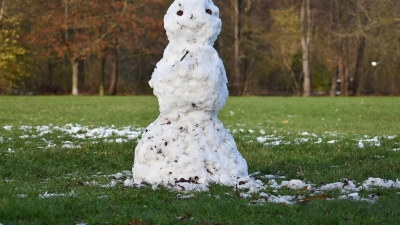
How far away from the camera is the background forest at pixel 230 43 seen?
44562 mm

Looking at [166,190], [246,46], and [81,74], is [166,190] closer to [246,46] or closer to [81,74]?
[246,46]

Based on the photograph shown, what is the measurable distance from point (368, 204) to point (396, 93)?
43012mm

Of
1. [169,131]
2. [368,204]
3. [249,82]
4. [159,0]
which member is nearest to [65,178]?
[169,131]

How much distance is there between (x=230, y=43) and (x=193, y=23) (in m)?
43.6

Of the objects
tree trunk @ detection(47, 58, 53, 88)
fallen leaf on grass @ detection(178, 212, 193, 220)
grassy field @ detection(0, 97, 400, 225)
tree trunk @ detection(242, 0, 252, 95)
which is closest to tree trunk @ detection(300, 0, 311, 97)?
tree trunk @ detection(242, 0, 252, 95)

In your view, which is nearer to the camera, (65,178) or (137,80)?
(65,178)

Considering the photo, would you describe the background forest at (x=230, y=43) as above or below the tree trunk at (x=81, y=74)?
above

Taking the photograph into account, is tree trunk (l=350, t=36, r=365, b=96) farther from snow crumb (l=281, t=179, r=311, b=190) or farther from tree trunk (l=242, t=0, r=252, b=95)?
snow crumb (l=281, t=179, r=311, b=190)

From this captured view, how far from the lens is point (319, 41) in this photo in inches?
1912

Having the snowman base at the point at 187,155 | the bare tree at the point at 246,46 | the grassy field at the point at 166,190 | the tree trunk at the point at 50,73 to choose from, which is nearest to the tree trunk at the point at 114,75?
the tree trunk at the point at 50,73

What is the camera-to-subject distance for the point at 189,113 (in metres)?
7.38

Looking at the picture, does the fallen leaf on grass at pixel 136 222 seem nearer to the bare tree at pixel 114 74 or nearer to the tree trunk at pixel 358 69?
the tree trunk at pixel 358 69

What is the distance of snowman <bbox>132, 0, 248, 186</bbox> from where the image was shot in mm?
7089

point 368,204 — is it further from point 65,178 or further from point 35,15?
point 35,15
